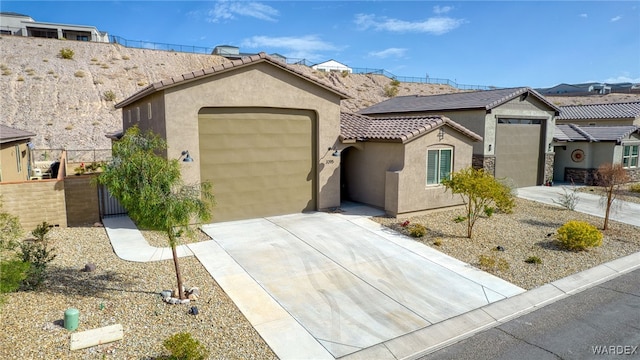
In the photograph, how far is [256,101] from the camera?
46.3 feet

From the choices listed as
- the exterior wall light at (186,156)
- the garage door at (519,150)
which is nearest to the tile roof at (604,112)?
the garage door at (519,150)

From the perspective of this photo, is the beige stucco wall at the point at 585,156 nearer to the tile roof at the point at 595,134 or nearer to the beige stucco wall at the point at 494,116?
the tile roof at the point at 595,134

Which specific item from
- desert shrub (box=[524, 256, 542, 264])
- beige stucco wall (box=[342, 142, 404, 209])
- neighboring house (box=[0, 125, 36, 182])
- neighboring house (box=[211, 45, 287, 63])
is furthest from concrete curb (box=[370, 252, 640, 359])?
neighboring house (box=[211, 45, 287, 63])

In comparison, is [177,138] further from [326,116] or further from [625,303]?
[625,303]

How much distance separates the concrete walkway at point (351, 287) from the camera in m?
6.94

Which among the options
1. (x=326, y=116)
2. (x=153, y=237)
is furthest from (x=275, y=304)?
(x=326, y=116)

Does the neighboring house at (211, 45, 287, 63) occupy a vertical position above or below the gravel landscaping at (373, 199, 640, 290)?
above

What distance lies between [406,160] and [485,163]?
8.22 metres

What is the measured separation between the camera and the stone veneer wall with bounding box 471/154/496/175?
2081 centimetres

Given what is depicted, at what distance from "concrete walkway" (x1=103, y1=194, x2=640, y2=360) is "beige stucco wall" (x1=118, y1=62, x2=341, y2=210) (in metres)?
2.73

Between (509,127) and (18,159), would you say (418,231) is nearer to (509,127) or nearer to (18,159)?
(509,127)

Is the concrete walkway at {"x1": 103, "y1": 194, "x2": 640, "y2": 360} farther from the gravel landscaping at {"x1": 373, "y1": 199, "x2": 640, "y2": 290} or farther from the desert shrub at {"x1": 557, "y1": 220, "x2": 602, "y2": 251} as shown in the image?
the desert shrub at {"x1": 557, "y1": 220, "x2": 602, "y2": 251}

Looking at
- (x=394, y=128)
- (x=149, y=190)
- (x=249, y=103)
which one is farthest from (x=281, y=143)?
(x=149, y=190)

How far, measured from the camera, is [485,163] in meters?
20.9
